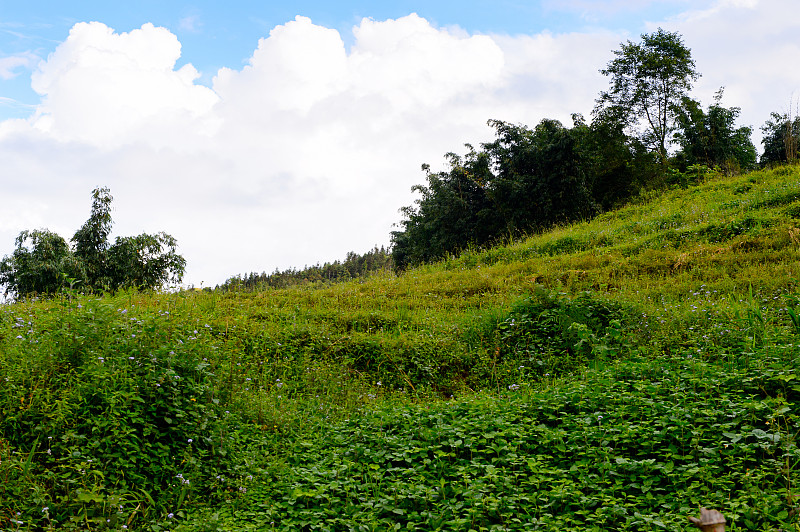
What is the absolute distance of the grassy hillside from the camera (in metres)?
3.80

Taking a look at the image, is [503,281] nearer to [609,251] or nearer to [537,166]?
[609,251]

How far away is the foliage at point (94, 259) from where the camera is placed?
25812mm

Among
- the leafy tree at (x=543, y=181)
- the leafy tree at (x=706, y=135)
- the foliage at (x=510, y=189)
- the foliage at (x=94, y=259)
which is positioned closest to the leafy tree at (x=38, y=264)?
the foliage at (x=94, y=259)

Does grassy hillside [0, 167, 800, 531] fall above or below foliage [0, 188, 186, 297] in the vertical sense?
below

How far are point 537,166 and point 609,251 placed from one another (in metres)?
13.7

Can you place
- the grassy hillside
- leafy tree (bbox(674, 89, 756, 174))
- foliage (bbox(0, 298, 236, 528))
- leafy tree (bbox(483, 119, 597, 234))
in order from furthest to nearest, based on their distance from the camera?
leafy tree (bbox(674, 89, 756, 174)), leafy tree (bbox(483, 119, 597, 234)), foliage (bbox(0, 298, 236, 528)), the grassy hillside

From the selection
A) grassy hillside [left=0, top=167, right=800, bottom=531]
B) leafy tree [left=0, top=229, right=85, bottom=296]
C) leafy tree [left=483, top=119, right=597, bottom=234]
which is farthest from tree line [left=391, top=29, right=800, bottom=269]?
leafy tree [left=0, top=229, right=85, bottom=296]

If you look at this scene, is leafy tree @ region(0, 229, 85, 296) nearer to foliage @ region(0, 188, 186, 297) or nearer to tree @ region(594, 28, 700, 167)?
foliage @ region(0, 188, 186, 297)

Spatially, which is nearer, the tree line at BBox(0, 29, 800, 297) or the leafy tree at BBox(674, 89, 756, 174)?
the tree line at BBox(0, 29, 800, 297)

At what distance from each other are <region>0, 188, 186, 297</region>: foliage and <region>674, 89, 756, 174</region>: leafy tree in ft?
101

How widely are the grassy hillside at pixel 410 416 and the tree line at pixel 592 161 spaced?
1217 cm

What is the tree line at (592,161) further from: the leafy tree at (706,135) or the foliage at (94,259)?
the foliage at (94,259)

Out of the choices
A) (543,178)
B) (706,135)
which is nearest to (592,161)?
(543,178)

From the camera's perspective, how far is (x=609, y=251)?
1262cm
